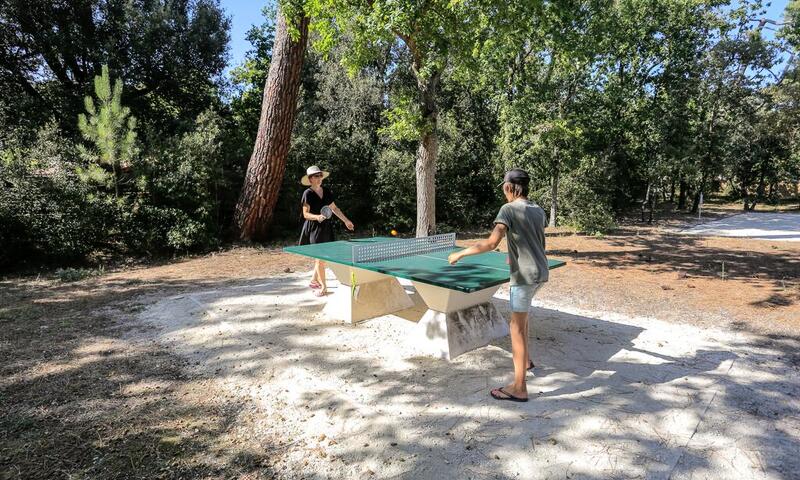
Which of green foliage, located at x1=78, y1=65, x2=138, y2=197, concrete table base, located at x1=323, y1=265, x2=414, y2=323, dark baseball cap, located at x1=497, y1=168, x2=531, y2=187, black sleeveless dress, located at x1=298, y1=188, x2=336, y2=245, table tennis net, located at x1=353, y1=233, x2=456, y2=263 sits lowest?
concrete table base, located at x1=323, y1=265, x2=414, y2=323

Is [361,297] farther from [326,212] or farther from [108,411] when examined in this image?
[108,411]

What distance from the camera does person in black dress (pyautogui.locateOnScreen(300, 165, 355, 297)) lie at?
241 inches

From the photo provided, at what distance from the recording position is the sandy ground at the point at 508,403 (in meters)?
2.69

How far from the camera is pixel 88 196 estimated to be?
344 inches

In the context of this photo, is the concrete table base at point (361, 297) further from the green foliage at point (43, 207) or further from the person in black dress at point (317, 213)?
the green foliage at point (43, 207)

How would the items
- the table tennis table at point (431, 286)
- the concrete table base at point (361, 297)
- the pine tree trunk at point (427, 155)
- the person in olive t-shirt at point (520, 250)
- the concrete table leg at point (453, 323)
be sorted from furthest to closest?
1. the pine tree trunk at point (427, 155)
2. the concrete table base at point (361, 297)
3. the concrete table leg at point (453, 323)
4. the table tennis table at point (431, 286)
5. the person in olive t-shirt at point (520, 250)

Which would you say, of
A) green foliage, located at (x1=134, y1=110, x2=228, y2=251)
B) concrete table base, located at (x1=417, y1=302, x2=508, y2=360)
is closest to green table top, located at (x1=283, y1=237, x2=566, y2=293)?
concrete table base, located at (x1=417, y1=302, x2=508, y2=360)

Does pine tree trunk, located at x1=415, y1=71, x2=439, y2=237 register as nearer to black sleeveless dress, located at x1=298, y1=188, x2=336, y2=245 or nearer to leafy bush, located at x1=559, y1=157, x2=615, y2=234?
black sleeveless dress, located at x1=298, y1=188, x2=336, y2=245

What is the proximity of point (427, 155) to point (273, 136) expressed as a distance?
4252 millimetres

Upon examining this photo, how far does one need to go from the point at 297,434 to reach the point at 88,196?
821cm

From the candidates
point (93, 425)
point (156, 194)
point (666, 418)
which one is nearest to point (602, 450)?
point (666, 418)

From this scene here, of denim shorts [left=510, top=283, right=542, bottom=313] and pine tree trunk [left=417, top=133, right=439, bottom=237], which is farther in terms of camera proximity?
pine tree trunk [left=417, top=133, right=439, bottom=237]

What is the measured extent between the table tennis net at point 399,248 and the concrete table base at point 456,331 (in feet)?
2.72

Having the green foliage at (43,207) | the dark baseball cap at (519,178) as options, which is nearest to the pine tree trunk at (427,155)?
the dark baseball cap at (519,178)
